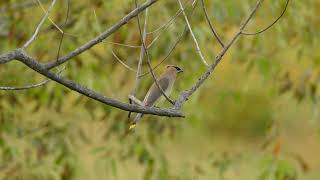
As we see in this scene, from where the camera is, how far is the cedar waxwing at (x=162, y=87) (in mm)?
3709

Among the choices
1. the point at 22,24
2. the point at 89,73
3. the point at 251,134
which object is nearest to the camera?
the point at 89,73

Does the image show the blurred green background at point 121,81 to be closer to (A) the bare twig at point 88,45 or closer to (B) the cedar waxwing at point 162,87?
(B) the cedar waxwing at point 162,87

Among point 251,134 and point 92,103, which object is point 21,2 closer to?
point 92,103

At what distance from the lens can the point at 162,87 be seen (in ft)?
13.0

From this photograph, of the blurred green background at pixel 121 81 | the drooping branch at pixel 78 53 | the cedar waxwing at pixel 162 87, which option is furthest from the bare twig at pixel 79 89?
the blurred green background at pixel 121 81

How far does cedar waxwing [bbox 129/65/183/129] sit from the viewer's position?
371 cm

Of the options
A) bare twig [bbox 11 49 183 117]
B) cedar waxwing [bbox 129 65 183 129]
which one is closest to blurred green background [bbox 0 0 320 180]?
cedar waxwing [bbox 129 65 183 129]

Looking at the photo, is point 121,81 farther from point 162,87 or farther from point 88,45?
point 88,45

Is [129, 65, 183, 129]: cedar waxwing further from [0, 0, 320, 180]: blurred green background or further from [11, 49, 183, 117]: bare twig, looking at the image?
[11, 49, 183, 117]: bare twig

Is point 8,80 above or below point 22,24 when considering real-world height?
below

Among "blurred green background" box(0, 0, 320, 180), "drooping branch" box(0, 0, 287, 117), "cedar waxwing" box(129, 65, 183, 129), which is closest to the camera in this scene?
"drooping branch" box(0, 0, 287, 117)

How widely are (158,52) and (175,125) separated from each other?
520mm

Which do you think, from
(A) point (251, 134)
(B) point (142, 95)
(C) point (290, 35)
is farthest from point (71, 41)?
(A) point (251, 134)

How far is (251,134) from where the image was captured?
14867 millimetres
